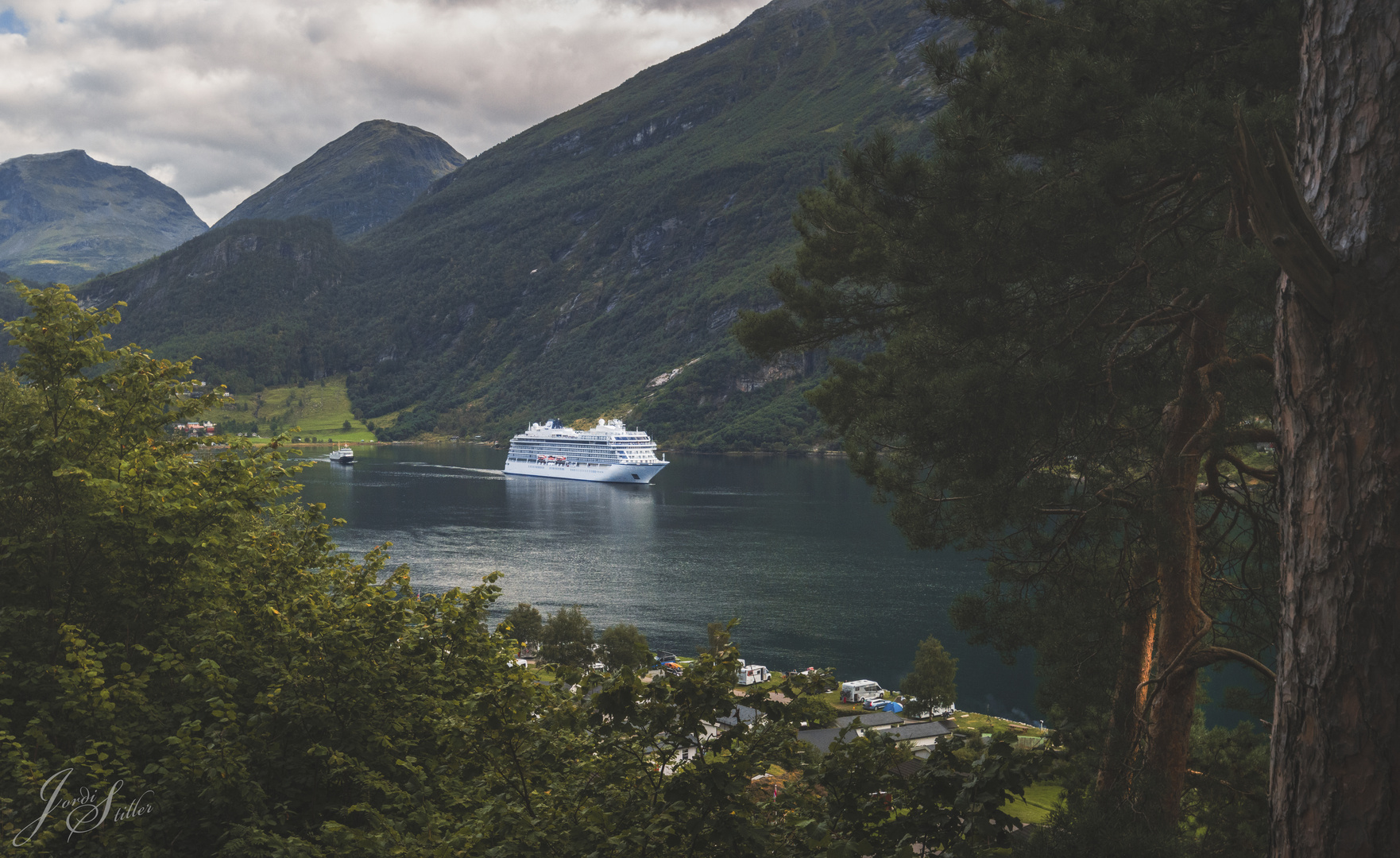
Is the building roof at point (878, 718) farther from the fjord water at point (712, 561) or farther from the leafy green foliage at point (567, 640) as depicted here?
the leafy green foliage at point (567, 640)

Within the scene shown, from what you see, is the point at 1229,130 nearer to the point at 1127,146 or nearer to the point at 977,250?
the point at 1127,146

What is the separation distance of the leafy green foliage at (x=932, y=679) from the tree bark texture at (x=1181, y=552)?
A: 22.3 meters

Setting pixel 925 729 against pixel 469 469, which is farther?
pixel 469 469

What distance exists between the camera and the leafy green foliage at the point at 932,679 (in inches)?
1085

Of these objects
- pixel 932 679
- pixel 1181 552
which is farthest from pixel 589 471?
pixel 1181 552

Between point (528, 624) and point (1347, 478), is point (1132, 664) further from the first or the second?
point (528, 624)

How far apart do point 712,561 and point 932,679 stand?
25.2 meters

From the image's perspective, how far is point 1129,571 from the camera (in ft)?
24.9

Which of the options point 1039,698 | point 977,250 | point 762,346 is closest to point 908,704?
point 1039,698

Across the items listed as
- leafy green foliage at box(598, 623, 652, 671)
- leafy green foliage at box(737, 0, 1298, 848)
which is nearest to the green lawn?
leafy green foliage at box(737, 0, 1298, 848)

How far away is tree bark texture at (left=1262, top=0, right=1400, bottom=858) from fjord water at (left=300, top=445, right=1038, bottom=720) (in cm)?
1330

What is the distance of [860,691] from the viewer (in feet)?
95.5

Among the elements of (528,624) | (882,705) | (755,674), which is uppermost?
(528,624)

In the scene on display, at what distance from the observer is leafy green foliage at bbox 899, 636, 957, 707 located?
27547 mm
